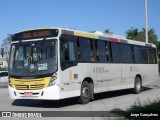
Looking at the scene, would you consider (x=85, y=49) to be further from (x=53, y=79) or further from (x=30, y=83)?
(x=30, y=83)

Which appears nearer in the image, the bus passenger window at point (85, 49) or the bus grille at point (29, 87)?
the bus grille at point (29, 87)

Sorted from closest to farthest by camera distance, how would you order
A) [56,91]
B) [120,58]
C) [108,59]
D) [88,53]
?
1. [56,91]
2. [88,53]
3. [108,59]
4. [120,58]

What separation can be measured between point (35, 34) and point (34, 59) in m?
1.08

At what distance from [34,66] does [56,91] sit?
132 centimetres

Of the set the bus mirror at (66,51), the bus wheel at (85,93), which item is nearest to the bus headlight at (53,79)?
the bus mirror at (66,51)

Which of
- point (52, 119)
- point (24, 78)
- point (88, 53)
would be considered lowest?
point (52, 119)

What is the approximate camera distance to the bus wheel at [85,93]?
1534 cm

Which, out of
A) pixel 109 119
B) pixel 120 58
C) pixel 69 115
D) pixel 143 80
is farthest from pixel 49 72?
pixel 143 80

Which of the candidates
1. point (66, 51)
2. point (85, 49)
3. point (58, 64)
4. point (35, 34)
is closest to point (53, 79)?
point (58, 64)

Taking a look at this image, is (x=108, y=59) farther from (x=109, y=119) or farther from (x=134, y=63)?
(x=109, y=119)

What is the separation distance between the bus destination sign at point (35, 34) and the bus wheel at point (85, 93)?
2.58 m

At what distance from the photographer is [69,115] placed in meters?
12.2

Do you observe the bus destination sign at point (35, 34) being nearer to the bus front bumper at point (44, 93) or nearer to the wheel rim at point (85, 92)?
the bus front bumper at point (44, 93)

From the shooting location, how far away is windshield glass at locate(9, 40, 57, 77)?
1397cm
